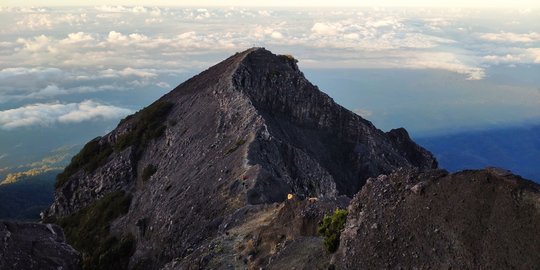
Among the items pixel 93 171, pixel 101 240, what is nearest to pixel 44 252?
pixel 101 240

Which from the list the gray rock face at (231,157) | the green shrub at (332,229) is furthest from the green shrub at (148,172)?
the green shrub at (332,229)

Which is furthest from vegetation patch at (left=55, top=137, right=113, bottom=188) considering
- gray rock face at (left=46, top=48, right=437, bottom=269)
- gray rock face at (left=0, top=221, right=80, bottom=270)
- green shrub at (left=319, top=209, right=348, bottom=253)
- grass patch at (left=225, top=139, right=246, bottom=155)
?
green shrub at (left=319, top=209, right=348, bottom=253)

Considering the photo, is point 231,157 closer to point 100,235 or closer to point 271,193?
point 271,193

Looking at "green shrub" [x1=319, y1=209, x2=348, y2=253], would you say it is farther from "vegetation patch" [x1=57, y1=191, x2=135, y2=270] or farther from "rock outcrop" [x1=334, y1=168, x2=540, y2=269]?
"vegetation patch" [x1=57, y1=191, x2=135, y2=270]

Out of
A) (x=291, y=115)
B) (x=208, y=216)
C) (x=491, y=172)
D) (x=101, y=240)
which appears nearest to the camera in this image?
(x=491, y=172)

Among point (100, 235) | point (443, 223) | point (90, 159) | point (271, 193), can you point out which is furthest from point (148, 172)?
point (443, 223)

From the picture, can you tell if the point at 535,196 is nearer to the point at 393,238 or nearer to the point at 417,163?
the point at 393,238
